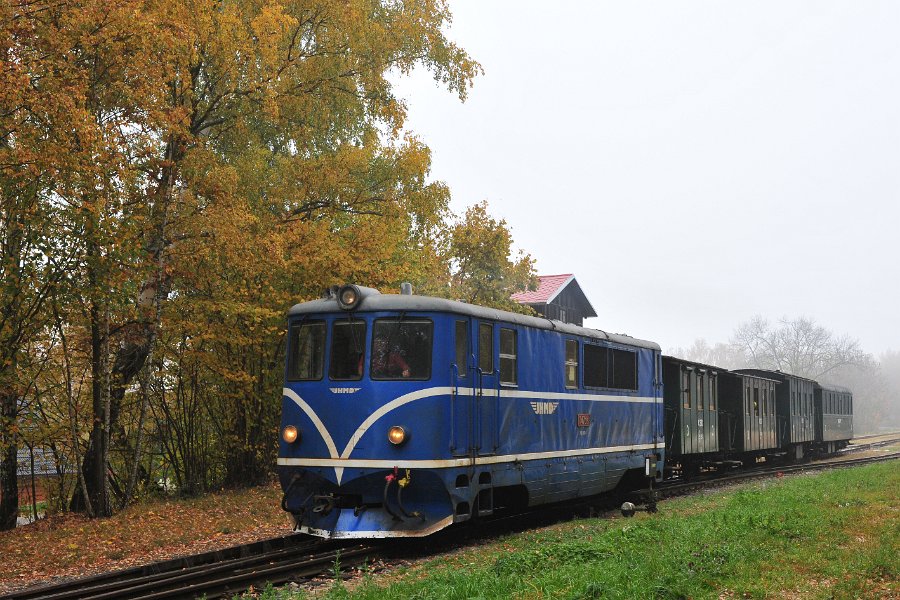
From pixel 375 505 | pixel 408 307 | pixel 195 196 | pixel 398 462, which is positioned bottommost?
pixel 375 505

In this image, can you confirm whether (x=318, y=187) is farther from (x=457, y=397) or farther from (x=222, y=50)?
(x=457, y=397)

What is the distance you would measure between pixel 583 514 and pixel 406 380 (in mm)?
6177

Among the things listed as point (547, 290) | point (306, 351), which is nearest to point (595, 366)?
point (306, 351)

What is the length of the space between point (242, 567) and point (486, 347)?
13.9ft

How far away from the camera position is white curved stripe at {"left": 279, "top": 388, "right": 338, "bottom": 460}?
10.8 meters

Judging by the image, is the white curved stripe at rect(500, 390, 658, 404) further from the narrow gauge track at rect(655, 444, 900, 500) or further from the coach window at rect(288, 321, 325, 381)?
the coach window at rect(288, 321, 325, 381)

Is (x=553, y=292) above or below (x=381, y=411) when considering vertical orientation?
above

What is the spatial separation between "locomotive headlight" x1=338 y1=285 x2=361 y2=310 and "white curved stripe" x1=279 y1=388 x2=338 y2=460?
136 centimetres

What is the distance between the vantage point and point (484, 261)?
1097 inches

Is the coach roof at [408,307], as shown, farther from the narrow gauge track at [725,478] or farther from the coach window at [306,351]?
the narrow gauge track at [725,478]

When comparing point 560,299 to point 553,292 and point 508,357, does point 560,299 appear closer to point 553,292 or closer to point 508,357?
point 553,292

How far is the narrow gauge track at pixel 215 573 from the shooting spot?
8281 millimetres

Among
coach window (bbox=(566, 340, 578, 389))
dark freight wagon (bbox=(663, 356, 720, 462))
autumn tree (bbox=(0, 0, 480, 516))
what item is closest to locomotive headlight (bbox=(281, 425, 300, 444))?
autumn tree (bbox=(0, 0, 480, 516))

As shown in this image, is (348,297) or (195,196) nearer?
(348,297)
